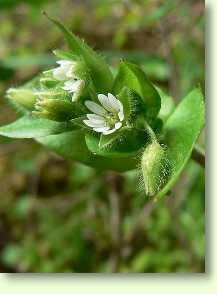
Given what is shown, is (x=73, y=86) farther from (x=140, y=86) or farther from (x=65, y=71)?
(x=140, y=86)

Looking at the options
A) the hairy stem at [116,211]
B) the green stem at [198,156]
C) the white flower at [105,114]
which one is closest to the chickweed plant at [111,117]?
the white flower at [105,114]

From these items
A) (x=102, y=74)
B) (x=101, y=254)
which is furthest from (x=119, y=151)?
(x=101, y=254)

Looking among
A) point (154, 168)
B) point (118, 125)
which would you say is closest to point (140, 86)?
point (118, 125)

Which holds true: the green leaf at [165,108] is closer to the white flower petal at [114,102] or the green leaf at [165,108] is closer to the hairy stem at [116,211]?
the white flower petal at [114,102]

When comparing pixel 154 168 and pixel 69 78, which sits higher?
pixel 69 78

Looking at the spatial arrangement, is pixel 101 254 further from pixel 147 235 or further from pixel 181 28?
pixel 181 28
